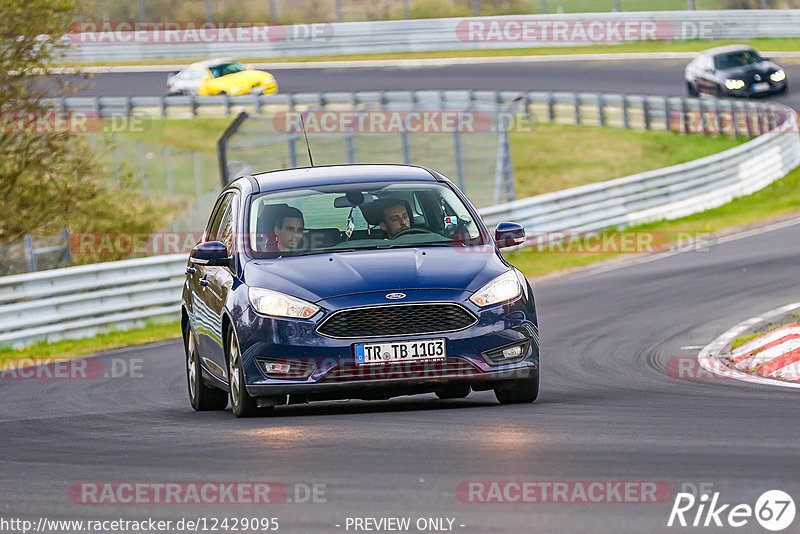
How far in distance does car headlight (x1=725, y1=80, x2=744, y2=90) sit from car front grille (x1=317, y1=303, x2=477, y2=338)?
34167 mm

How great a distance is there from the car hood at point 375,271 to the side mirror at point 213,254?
0.45 meters

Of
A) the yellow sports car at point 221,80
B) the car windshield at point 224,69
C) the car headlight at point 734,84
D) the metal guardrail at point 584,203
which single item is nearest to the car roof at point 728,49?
the car headlight at point 734,84

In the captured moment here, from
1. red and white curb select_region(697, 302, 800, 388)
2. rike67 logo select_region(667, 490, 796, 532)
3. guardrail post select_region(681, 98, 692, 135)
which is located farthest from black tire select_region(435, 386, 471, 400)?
guardrail post select_region(681, 98, 692, 135)

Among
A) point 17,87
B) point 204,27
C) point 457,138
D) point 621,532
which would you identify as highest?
point 621,532

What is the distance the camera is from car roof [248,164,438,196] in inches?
404

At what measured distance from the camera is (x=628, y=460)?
266 inches

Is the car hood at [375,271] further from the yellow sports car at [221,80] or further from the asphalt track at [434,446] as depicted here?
the yellow sports car at [221,80]

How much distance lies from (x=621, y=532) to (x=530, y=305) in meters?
4.04

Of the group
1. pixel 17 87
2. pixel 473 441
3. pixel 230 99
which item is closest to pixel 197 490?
pixel 473 441

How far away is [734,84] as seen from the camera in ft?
136

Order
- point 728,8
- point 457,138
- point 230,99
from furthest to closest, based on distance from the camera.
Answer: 1. point 728,8
2. point 230,99
3. point 457,138

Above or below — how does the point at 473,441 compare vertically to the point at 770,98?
above

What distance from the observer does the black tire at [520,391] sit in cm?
941

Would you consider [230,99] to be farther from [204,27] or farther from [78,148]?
[78,148]
